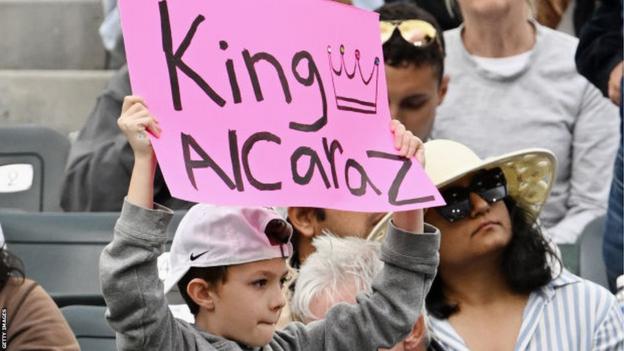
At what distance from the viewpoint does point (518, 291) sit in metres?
4.23

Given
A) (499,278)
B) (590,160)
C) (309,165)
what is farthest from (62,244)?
(309,165)

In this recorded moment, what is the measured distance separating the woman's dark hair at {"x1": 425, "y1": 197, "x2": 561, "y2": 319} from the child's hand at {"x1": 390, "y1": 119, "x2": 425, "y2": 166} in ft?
3.27

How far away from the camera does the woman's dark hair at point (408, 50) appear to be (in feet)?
16.3

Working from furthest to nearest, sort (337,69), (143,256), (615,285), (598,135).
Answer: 1. (598,135)
2. (615,285)
3. (337,69)
4. (143,256)

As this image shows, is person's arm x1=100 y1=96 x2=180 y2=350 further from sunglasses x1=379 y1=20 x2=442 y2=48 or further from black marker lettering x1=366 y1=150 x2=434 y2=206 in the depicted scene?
sunglasses x1=379 y1=20 x2=442 y2=48

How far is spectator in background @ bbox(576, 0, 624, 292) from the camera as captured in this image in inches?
177

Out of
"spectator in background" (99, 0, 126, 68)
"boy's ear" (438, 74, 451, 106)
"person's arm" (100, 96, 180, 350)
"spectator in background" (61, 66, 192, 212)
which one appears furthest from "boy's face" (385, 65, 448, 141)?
"spectator in background" (99, 0, 126, 68)

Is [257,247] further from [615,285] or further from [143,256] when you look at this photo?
[615,285]

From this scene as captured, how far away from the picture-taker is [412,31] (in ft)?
16.7

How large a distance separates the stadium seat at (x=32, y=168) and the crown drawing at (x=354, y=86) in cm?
292

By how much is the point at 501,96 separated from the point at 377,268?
1.85 m

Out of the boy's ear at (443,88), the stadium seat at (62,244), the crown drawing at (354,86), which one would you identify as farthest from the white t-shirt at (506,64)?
the crown drawing at (354,86)

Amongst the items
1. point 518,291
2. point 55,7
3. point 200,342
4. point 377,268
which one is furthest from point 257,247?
point 55,7

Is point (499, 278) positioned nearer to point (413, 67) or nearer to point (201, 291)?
point (413, 67)
